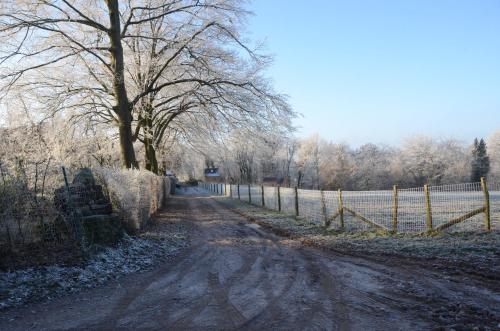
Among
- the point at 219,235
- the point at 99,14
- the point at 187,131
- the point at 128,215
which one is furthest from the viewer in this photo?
the point at 187,131

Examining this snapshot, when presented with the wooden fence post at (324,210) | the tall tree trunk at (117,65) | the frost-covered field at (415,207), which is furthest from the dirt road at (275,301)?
the tall tree trunk at (117,65)

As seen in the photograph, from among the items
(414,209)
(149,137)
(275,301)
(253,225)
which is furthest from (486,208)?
(149,137)

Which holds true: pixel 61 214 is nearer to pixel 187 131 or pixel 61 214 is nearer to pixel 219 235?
Result: pixel 219 235

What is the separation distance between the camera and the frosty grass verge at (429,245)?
7.71 metres

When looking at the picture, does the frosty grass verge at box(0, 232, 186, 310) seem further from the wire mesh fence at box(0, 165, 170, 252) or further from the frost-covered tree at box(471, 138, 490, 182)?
the frost-covered tree at box(471, 138, 490, 182)

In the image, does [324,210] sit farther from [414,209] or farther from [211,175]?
[211,175]

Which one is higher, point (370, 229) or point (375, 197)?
point (375, 197)

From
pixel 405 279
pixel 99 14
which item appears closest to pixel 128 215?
pixel 405 279

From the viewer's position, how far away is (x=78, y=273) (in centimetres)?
779

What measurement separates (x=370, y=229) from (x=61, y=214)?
805 centimetres

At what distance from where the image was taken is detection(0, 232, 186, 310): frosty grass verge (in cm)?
675

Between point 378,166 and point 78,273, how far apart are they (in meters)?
80.7

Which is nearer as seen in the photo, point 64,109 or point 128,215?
point 128,215

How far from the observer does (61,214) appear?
9.08m
